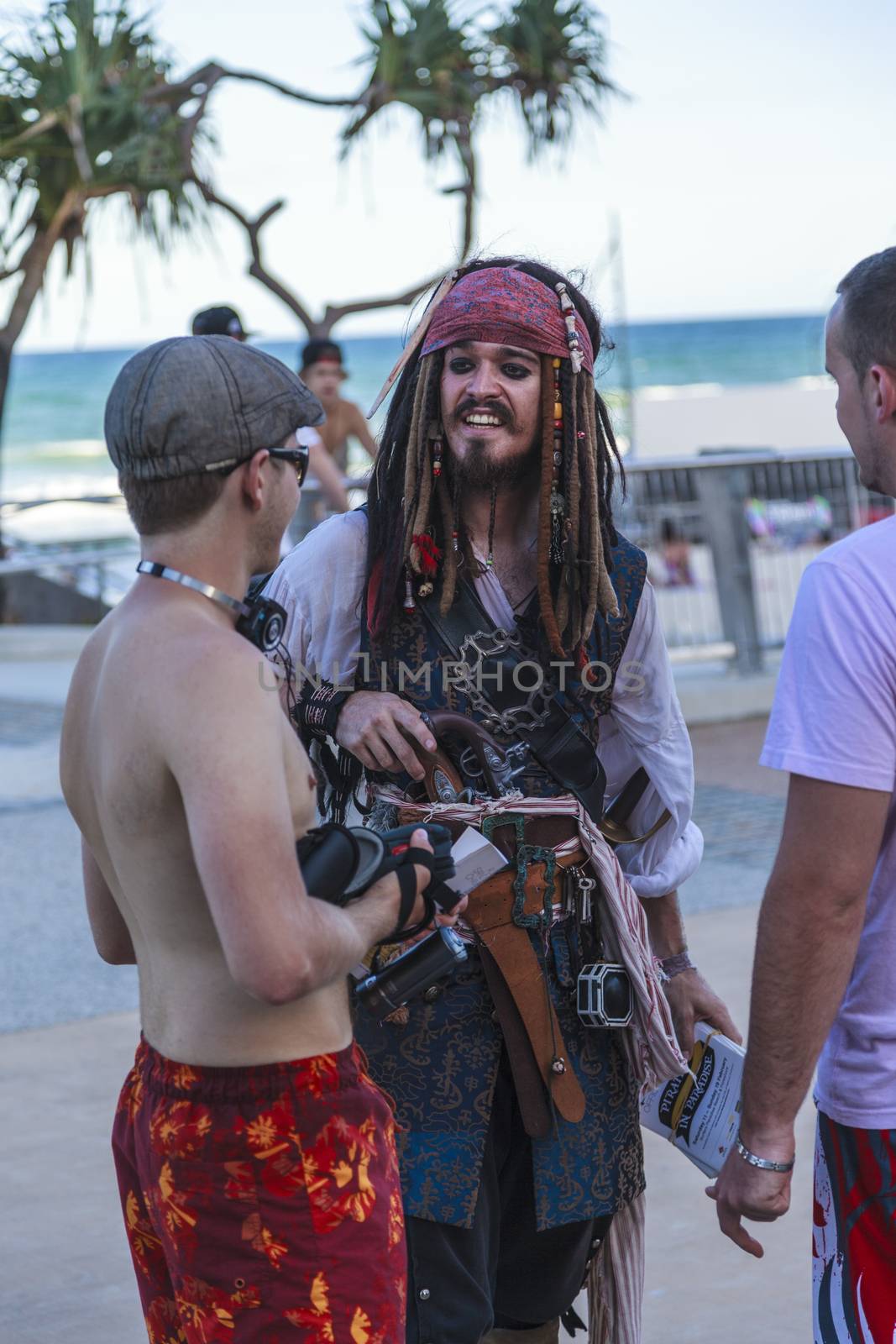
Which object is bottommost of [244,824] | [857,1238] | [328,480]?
[857,1238]

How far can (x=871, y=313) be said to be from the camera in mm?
2047

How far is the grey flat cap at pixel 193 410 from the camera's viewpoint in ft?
6.01

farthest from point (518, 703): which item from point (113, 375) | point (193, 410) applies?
point (113, 375)

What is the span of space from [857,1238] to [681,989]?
79 cm

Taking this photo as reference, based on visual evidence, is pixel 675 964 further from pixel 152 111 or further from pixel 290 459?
pixel 152 111

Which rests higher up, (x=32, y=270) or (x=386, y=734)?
(x=32, y=270)

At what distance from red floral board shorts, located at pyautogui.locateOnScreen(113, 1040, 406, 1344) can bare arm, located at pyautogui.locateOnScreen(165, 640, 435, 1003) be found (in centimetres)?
19

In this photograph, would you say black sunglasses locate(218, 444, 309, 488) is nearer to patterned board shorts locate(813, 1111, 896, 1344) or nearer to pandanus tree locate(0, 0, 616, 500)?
patterned board shorts locate(813, 1111, 896, 1344)

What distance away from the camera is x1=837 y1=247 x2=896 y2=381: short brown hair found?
6.66 ft

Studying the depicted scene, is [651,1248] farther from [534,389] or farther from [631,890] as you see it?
[534,389]

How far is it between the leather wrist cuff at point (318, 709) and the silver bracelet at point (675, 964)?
0.74 meters

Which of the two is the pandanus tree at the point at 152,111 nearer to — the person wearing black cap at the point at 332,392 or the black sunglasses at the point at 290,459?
the person wearing black cap at the point at 332,392

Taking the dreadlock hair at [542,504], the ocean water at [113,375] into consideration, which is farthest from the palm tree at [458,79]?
the ocean water at [113,375]

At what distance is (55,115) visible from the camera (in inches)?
509
